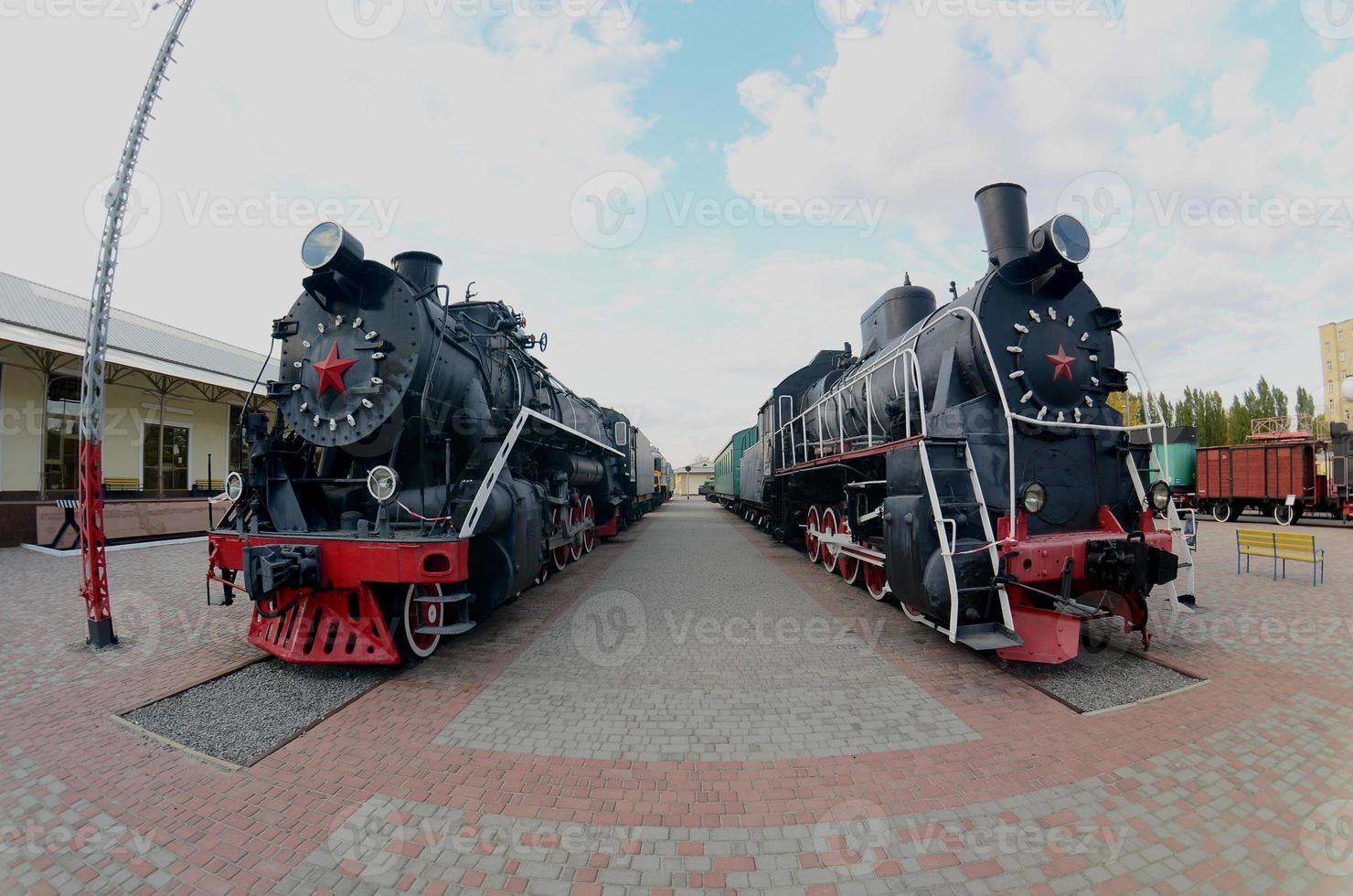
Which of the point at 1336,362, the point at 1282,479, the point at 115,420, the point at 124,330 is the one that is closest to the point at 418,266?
the point at 115,420

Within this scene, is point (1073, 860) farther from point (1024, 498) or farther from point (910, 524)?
point (1024, 498)

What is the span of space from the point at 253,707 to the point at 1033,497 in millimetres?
6083

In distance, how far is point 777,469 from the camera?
11.5 m

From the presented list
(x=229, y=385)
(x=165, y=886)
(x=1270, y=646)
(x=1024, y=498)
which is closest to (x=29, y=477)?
(x=229, y=385)

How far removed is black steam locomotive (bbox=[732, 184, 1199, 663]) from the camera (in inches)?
173

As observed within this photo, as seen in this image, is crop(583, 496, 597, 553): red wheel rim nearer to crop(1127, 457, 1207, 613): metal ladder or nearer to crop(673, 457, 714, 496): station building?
crop(1127, 457, 1207, 613): metal ladder

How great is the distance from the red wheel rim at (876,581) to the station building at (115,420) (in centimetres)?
1087

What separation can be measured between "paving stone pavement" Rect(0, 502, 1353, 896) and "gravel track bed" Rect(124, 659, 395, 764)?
0.57 ft

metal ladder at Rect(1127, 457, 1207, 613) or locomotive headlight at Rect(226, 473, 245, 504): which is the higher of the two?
locomotive headlight at Rect(226, 473, 245, 504)

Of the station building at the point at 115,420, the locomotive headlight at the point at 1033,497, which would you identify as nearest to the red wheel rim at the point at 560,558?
the station building at the point at 115,420

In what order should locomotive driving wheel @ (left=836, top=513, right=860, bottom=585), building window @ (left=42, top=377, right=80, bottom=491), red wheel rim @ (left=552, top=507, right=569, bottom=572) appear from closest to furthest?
locomotive driving wheel @ (left=836, top=513, right=860, bottom=585) → red wheel rim @ (left=552, top=507, right=569, bottom=572) → building window @ (left=42, top=377, right=80, bottom=491)

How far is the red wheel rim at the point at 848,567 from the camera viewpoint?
780 centimetres

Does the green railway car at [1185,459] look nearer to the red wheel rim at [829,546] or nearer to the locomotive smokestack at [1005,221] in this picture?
the red wheel rim at [829,546]

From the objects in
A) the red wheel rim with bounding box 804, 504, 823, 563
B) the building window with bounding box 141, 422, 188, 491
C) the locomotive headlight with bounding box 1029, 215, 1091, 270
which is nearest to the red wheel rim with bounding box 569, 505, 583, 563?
the red wheel rim with bounding box 804, 504, 823, 563
